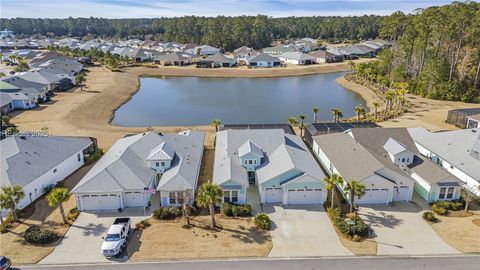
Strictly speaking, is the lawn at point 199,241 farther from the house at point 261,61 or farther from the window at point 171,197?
the house at point 261,61

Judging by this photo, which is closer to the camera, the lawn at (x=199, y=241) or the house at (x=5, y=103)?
the lawn at (x=199, y=241)

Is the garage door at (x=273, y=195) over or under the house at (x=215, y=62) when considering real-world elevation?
under

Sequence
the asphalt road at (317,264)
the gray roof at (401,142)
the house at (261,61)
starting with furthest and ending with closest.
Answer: the house at (261,61)
the gray roof at (401,142)
the asphalt road at (317,264)

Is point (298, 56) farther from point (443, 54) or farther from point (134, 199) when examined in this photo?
point (134, 199)

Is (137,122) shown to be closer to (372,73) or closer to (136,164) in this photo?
(136,164)

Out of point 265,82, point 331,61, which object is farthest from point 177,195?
point 331,61

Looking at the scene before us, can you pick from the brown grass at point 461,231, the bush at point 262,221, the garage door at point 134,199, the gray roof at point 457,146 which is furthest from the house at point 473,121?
the garage door at point 134,199

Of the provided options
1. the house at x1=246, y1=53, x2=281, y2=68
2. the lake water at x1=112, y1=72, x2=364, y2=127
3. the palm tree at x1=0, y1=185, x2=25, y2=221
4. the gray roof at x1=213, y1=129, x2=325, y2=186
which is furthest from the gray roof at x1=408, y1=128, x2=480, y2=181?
the house at x1=246, y1=53, x2=281, y2=68
